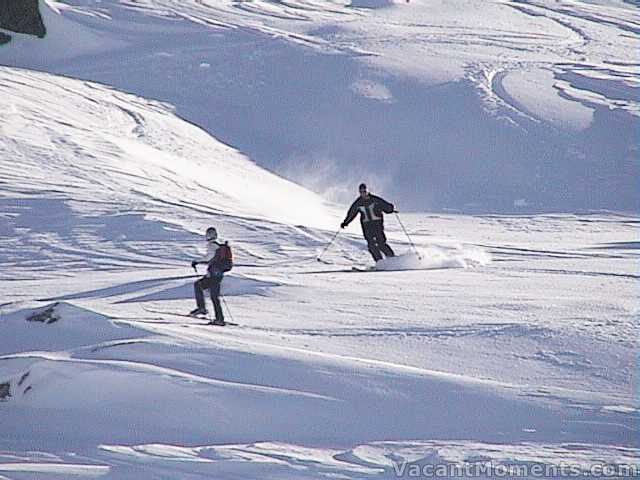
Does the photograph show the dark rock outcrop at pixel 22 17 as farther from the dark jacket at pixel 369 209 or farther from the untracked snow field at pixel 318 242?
the dark jacket at pixel 369 209

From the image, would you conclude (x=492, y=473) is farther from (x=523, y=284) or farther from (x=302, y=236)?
(x=302, y=236)

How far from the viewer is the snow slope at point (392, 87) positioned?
28.7 meters

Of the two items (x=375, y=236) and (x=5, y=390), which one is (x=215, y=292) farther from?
(x=375, y=236)

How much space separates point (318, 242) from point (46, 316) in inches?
362

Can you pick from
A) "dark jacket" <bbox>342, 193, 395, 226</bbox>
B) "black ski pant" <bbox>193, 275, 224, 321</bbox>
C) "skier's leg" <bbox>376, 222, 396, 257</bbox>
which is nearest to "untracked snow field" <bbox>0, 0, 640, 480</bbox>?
"skier's leg" <bbox>376, 222, 396, 257</bbox>

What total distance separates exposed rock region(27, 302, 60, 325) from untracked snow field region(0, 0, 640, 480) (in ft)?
0.08

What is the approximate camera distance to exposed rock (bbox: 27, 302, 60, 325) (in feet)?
36.2

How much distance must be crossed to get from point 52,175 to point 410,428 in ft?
52.7

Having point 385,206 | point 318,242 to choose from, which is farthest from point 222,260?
point 318,242

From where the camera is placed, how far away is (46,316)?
1113 cm

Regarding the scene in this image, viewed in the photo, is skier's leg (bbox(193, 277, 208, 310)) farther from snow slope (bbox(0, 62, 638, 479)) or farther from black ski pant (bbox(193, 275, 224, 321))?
snow slope (bbox(0, 62, 638, 479))

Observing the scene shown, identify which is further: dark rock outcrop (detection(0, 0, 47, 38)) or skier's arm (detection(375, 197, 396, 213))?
dark rock outcrop (detection(0, 0, 47, 38))

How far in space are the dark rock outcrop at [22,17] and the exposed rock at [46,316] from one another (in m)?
25.3

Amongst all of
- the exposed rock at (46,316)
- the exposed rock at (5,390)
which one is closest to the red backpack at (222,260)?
the exposed rock at (46,316)
